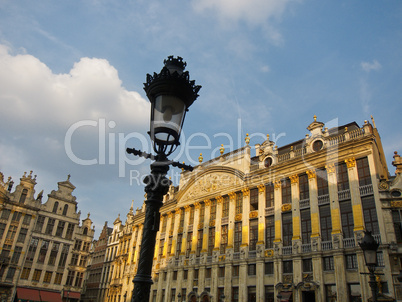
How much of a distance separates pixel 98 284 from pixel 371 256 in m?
58.4

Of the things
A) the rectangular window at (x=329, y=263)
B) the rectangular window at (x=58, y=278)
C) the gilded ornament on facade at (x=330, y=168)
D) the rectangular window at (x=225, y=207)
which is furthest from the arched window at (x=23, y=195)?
the gilded ornament on facade at (x=330, y=168)

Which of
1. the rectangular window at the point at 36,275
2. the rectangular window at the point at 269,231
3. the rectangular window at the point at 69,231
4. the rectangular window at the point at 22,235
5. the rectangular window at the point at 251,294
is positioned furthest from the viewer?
the rectangular window at the point at 69,231

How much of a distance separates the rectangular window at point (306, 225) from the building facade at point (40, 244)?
36.9m

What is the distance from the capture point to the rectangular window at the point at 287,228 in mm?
30312

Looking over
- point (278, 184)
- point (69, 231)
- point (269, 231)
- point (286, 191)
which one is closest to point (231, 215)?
point (269, 231)

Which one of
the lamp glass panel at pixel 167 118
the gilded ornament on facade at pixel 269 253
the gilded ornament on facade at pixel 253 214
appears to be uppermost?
the gilded ornament on facade at pixel 253 214

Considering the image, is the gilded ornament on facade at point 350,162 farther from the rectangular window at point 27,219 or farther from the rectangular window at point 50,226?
the rectangular window at point 27,219

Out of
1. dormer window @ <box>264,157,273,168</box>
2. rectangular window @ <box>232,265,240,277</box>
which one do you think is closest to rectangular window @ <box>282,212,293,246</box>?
rectangular window @ <box>232,265,240,277</box>

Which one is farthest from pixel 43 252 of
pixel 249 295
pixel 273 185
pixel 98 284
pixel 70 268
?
pixel 273 185

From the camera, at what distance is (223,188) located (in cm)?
3841

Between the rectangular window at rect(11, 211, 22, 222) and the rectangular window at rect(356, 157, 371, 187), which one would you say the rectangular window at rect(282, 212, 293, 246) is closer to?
the rectangular window at rect(356, 157, 371, 187)

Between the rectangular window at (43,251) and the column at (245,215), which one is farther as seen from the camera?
the rectangular window at (43,251)

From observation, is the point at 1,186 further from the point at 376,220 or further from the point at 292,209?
the point at 376,220

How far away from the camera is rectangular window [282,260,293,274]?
A: 28930 mm
